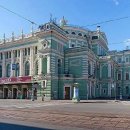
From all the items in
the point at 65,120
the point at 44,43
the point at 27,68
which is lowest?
the point at 65,120

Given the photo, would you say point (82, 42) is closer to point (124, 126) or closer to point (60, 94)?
point (60, 94)

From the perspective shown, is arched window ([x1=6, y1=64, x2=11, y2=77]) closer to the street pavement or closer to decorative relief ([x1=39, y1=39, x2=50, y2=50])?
decorative relief ([x1=39, y1=39, x2=50, y2=50])

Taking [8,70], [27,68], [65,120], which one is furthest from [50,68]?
[65,120]

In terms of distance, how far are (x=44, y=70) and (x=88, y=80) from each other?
9995 mm

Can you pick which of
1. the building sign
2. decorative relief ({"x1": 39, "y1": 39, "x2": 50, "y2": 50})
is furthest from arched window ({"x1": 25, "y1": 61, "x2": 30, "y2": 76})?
decorative relief ({"x1": 39, "y1": 39, "x2": 50, "y2": 50})

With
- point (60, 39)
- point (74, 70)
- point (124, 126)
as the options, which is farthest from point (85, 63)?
point (124, 126)

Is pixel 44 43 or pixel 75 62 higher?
pixel 44 43

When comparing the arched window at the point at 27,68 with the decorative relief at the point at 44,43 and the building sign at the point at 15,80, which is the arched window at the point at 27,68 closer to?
the building sign at the point at 15,80

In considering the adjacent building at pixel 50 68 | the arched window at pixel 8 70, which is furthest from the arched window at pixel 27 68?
the arched window at pixel 8 70

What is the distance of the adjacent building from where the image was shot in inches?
2195

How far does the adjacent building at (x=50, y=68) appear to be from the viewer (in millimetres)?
55750

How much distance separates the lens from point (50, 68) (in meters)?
54.8

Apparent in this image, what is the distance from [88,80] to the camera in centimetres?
5856

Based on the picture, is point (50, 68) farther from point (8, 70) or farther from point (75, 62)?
point (8, 70)
